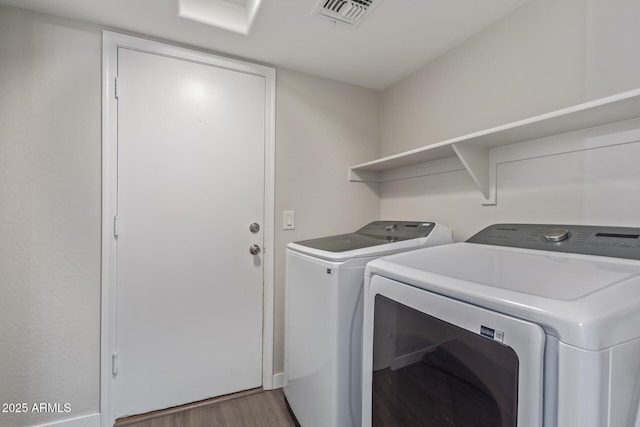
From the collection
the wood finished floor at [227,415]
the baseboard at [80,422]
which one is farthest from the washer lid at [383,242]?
the baseboard at [80,422]

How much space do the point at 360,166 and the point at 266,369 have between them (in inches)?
60.3

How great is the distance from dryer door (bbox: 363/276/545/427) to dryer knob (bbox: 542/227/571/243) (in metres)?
0.63

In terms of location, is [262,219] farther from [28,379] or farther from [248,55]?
[28,379]

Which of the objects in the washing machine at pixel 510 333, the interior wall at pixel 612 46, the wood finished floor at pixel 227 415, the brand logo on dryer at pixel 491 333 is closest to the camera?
the washing machine at pixel 510 333

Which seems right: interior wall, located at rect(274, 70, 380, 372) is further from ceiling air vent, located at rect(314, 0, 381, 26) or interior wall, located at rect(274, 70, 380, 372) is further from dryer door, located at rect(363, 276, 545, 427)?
dryer door, located at rect(363, 276, 545, 427)

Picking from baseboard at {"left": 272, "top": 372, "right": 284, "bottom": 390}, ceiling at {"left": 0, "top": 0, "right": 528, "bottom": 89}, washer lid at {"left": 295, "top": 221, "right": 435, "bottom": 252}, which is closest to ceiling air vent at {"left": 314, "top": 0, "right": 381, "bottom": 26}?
ceiling at {"left": 0, "top": 0, "right": 528, "bottom": 89}

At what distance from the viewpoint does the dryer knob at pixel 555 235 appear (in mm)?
1058

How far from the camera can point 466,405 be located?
0.72 m

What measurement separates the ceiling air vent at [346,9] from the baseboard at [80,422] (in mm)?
2386

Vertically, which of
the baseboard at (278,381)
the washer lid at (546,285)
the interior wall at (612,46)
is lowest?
the baseboard at (278,381)

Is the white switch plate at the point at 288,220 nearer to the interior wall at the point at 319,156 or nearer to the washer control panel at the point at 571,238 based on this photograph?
the interior wall at the point at 319,156

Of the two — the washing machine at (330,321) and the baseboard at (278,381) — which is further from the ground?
the washing machine at (330,321)

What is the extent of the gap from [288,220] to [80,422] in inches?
60.7

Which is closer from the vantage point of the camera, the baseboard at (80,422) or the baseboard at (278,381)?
the baseboard at (80,422)
